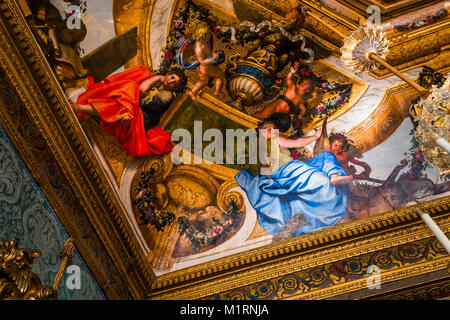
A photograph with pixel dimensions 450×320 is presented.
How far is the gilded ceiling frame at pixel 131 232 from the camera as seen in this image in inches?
217

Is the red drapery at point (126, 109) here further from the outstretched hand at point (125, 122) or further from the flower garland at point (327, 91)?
the flower garland at point (327, 91)

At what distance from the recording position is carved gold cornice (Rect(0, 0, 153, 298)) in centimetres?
541

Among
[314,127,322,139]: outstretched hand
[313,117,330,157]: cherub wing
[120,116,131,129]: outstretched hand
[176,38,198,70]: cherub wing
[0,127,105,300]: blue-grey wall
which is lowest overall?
[0,127,105,300]: blue-grey wall

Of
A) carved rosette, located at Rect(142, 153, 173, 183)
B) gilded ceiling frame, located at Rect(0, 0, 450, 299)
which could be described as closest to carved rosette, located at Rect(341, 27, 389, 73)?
gilded ceiling frame, located at Rect(0, 0, 450, 299)

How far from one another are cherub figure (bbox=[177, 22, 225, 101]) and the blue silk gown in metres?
1.54

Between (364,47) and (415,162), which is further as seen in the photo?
(415,162)

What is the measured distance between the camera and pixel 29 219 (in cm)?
525

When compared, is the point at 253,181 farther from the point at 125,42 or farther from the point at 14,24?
the point at 14,24

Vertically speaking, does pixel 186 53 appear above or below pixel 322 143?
above

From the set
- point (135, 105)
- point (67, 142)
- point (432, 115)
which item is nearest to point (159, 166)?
point (135, 105)

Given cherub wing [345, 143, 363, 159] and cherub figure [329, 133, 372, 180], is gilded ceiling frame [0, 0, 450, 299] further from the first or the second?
cherub wing [345, 143, 363, 159]

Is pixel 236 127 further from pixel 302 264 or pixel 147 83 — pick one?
pixel 302 264

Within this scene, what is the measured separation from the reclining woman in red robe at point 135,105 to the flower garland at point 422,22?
350cm

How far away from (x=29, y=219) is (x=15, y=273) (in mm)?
1764
